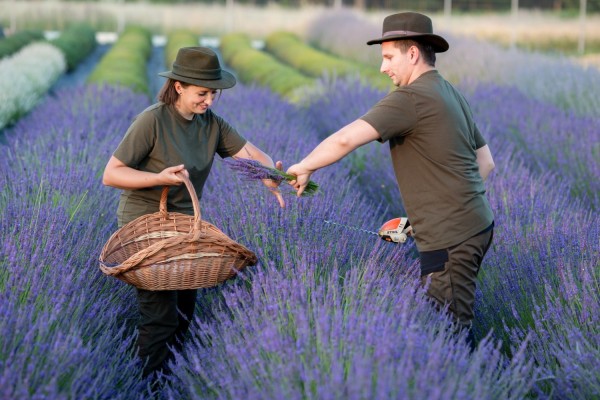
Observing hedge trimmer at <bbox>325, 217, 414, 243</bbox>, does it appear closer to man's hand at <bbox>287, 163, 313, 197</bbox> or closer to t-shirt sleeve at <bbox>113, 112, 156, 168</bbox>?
man's hand at <bbox>287, 163, 313, 197</bbox>

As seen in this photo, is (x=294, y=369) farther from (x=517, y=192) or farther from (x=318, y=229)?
(x=517, y=192)

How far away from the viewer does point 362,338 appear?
278 centimetres

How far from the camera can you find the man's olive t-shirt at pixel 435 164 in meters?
3.36

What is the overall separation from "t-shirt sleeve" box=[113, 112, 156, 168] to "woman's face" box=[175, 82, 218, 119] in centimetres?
15

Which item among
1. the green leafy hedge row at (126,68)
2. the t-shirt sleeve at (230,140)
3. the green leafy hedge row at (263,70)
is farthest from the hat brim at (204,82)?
the green leafy hedge row at (263,70)

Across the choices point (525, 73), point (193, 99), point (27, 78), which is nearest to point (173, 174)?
point (193, 99)

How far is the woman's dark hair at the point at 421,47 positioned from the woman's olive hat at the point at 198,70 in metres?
0.69

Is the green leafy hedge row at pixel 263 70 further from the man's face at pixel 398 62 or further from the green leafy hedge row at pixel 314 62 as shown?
the man's face at pixel 398 62

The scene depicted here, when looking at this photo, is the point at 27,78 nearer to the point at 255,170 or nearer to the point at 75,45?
the point at 75,45

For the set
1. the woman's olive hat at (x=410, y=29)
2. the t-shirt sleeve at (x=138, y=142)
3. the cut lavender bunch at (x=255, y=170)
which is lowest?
the cut lavender bunch at (x=255, y=170)

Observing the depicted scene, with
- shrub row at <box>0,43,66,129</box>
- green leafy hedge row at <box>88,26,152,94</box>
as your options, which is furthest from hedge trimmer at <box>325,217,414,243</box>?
green leafy hedge row at <box>88,26,152,94</box>

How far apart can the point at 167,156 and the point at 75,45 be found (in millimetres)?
17296

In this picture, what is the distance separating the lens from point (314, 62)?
54.9 feet

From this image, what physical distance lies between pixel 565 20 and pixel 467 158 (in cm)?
2666
